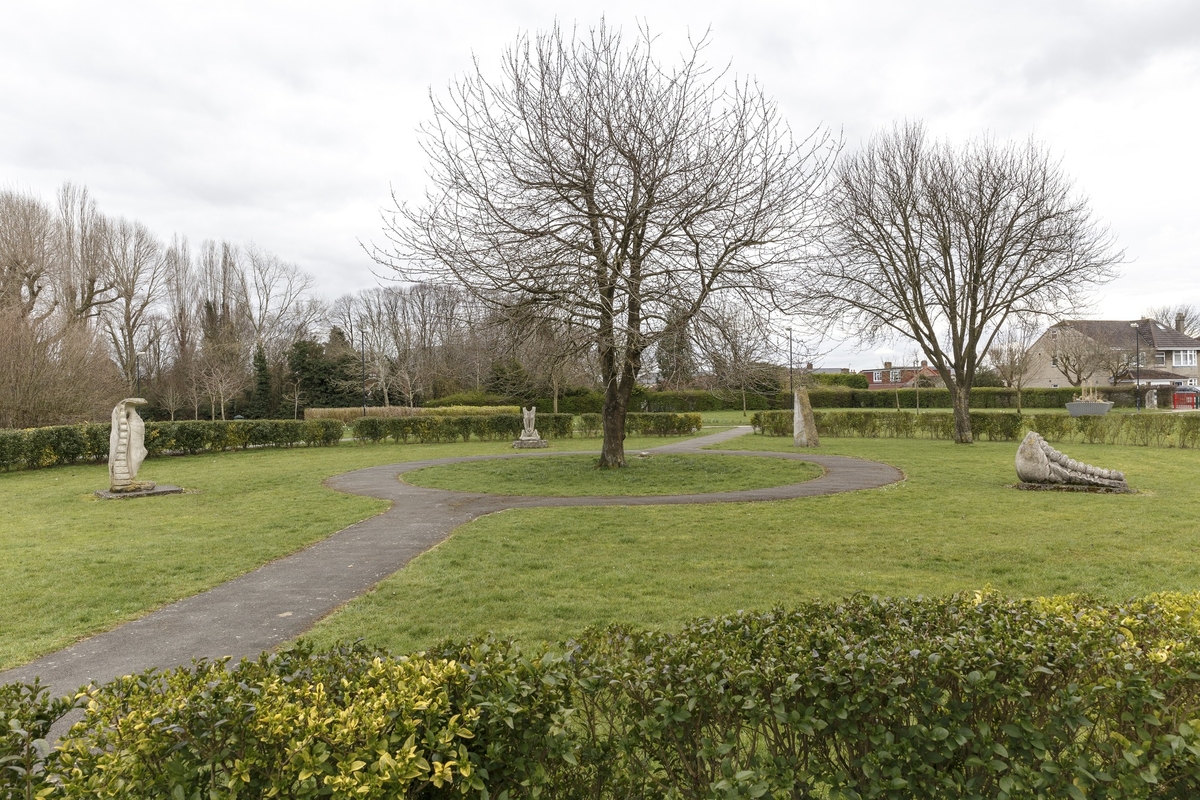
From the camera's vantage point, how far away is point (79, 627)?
532 centimetres

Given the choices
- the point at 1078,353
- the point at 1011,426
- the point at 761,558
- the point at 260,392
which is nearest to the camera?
the point at 761,558

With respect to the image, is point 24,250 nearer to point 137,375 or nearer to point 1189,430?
point 137,375

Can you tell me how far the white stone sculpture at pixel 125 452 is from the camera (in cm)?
1273

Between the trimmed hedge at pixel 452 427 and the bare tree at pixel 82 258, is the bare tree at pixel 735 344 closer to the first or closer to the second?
the trimmed hedge at pixel 452 427

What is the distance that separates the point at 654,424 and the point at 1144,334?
52.5m

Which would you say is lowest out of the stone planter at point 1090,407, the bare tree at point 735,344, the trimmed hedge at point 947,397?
the stone planter at point 1090,407

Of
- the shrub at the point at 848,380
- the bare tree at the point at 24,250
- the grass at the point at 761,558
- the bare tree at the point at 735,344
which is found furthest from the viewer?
the shrub at the point at 848,380

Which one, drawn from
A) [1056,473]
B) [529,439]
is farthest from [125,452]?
[1056,473]

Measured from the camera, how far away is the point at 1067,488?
11.7 metres

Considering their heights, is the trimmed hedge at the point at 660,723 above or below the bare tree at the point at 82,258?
below

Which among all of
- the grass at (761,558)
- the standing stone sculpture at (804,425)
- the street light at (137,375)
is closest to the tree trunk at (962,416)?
the standing stone sculpture at (804,425)

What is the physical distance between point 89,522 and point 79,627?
5.96m

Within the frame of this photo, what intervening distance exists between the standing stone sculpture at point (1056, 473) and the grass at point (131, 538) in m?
11.8

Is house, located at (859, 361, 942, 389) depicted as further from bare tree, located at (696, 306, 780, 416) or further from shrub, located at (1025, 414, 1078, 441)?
bare tree, located at (696, 306, 780, 416)
